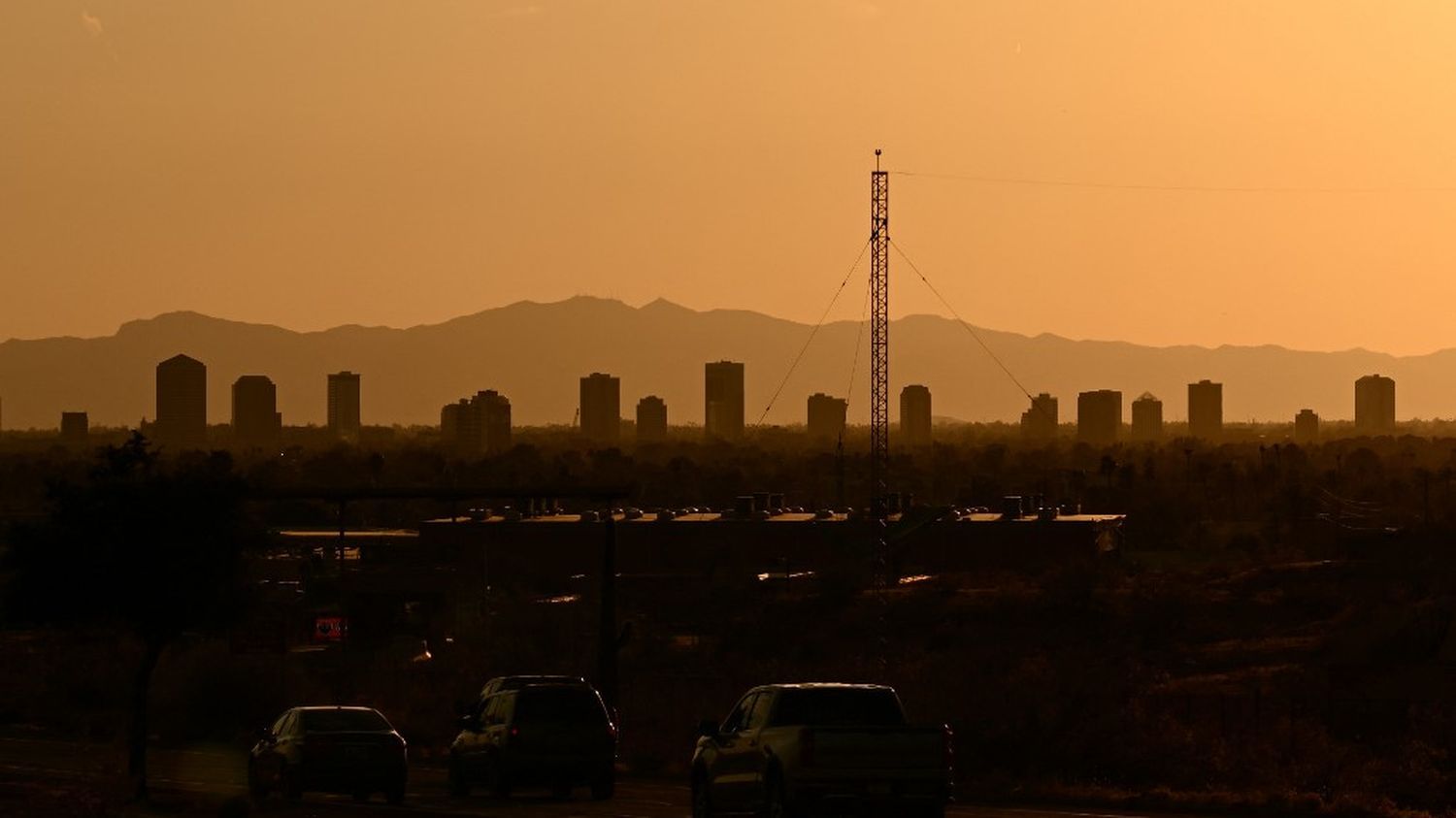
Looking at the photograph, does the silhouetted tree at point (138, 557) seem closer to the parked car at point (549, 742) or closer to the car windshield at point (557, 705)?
the parked car at point (549, 742)

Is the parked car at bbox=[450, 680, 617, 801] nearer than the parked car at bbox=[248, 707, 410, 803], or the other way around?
the parked car at bbox=[248, 707, 410, 803]

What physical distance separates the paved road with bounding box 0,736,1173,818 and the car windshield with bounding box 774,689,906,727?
4.06 m

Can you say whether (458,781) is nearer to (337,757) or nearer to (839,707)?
(337,757)

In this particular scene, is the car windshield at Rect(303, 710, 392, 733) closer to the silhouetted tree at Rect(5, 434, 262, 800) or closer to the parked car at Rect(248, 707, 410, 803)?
the parked car at Rect(248, 707, 410, 803)

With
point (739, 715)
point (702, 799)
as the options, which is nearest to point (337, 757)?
point (702, 799)

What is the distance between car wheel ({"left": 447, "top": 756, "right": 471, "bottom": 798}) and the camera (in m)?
38.3

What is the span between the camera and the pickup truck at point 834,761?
90.4 feet

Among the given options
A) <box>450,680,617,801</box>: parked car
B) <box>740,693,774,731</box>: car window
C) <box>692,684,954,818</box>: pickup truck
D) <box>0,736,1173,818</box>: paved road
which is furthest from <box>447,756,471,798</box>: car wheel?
<box>692,684,954,818</box>: pickup truck

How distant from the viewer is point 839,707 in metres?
29.5

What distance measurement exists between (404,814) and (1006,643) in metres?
62.5

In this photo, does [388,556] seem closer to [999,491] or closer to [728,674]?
[728,674]

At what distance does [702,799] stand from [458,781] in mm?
8560

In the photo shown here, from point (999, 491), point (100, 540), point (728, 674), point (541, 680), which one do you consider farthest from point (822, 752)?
point (999, 491)

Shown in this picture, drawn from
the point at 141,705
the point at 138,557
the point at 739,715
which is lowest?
the point at 141,705
